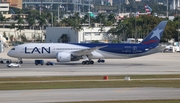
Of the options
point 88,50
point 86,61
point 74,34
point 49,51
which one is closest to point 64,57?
point 49,51

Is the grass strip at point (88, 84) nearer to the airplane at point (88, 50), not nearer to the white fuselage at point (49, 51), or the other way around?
the airplane at point (88, 50)

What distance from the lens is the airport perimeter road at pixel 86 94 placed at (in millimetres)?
41953

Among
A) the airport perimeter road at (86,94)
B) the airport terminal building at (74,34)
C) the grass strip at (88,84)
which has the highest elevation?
the airport terminal building at (74,34)

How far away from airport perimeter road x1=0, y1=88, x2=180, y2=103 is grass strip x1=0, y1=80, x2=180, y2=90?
8.72 feet

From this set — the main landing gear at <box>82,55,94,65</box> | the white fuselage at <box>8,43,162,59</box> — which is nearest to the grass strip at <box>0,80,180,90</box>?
the main landing gear at <box>82,55,94,65</box>

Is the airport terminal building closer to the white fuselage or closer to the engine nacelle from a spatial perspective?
the white fuselage

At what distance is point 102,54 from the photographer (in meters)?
86.0

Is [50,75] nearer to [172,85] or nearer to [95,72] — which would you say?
[95,72]

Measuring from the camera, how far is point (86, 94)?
44.8 m

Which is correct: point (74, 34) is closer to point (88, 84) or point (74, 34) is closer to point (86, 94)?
point (88, 84)

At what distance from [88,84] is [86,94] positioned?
8.35m

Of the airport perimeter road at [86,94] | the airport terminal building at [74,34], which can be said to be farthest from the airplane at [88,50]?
the airport terminal building at [74,34]

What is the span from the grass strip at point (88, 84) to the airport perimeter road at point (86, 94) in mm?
2658

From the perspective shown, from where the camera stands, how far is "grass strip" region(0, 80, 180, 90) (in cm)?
5059
